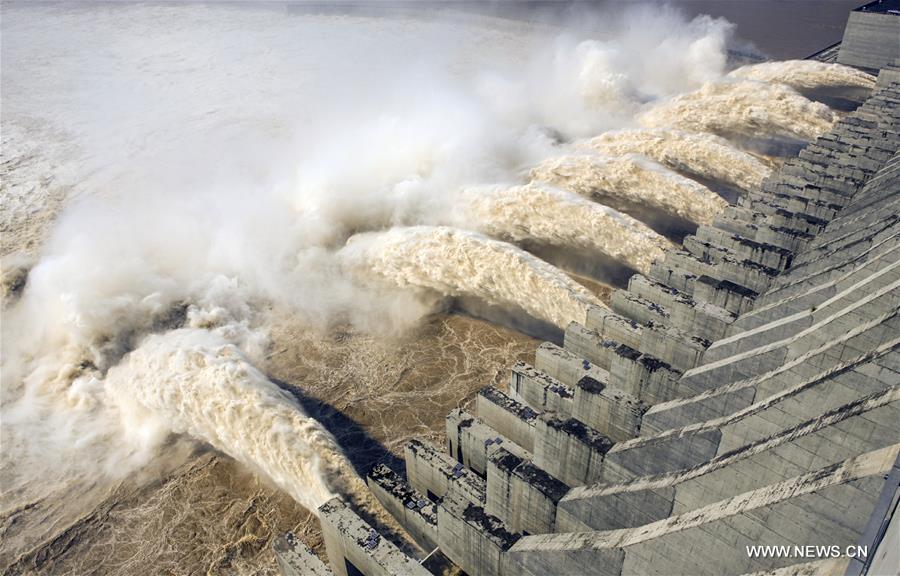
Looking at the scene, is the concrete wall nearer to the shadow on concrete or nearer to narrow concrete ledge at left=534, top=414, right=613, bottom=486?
narrow concrete ledge at left=534, top=414, right=613, bottom=486

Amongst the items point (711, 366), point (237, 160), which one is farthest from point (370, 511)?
point (237, 160)

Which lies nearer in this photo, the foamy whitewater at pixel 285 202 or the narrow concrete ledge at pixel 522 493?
the narrow concrete ledge at pixel 522 493

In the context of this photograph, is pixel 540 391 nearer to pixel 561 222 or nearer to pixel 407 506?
pixel 407 506

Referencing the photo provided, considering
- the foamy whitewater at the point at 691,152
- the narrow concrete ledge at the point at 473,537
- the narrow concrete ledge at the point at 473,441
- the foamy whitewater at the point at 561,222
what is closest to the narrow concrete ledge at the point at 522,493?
the narrow concrete ledge at the point at 473,537

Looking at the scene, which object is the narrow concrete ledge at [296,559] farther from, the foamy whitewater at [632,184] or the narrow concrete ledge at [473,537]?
the foamy whitewater at [632,184]

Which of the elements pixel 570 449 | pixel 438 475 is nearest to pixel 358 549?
pixel 438 475

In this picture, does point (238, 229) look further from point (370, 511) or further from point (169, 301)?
point (370, 511)
